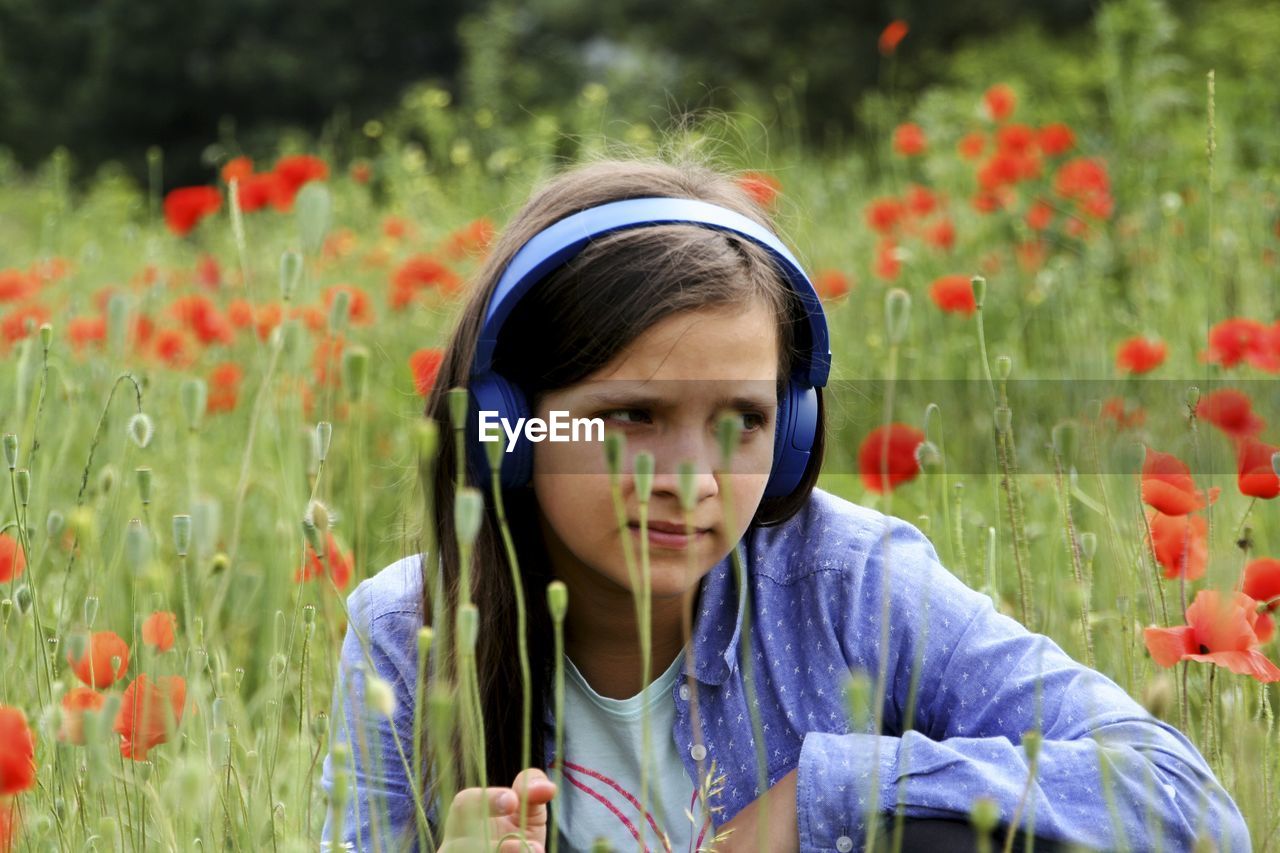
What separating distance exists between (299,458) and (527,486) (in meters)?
0.50

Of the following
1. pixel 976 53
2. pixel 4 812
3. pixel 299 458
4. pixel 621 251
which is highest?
pixel 976 53

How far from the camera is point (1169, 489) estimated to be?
105cm

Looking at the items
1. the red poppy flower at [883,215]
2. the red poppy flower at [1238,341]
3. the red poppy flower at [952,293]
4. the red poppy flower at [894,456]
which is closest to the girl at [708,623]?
the red poppy flower at [894,456]

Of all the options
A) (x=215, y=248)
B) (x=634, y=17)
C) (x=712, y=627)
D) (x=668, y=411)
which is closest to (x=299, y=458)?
(x=712, y=627)

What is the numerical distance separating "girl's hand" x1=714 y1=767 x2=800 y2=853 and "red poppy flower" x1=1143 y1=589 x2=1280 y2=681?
263mm

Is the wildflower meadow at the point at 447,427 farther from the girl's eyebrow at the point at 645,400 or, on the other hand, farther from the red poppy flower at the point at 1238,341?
the girl's eyebrow at the point at 645,400

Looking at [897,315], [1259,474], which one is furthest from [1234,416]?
[897,315]

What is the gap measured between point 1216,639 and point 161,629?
686mm

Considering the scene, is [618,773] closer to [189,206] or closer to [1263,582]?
[1263,582]

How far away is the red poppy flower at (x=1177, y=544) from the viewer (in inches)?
44.4

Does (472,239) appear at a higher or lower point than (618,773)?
higher

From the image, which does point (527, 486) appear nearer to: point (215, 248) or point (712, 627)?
point (712, 627)

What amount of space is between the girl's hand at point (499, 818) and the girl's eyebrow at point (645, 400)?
0.28 m

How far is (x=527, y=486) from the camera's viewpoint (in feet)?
4.01
